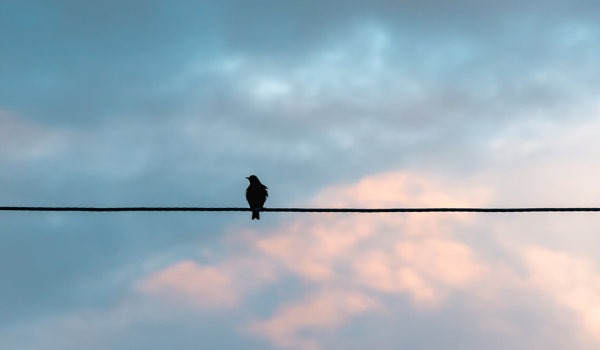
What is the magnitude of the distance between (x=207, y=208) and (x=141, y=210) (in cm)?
81

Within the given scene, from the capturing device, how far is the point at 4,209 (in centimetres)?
809

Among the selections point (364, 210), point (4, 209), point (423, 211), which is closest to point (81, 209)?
point (4, 209)

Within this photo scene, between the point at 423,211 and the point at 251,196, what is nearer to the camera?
the point at 423,211

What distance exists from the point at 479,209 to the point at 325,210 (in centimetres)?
185

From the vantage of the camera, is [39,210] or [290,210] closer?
[39,210]

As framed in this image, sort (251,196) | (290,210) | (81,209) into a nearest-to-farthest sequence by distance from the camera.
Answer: (81,209)
(290,210)
(251,196)

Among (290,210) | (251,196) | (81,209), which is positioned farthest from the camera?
(251,196)

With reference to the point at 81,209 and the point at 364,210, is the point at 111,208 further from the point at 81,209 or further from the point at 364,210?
the point at 364,210

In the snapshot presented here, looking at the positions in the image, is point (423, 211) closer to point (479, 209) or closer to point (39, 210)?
point (479, 209)

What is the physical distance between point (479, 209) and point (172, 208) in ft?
12.1

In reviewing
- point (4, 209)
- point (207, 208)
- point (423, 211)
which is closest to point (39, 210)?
point (4, 209)

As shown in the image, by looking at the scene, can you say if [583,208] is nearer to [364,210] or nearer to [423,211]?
[423,211]

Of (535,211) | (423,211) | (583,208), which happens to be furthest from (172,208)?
(583,208)

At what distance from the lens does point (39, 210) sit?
8.08m
